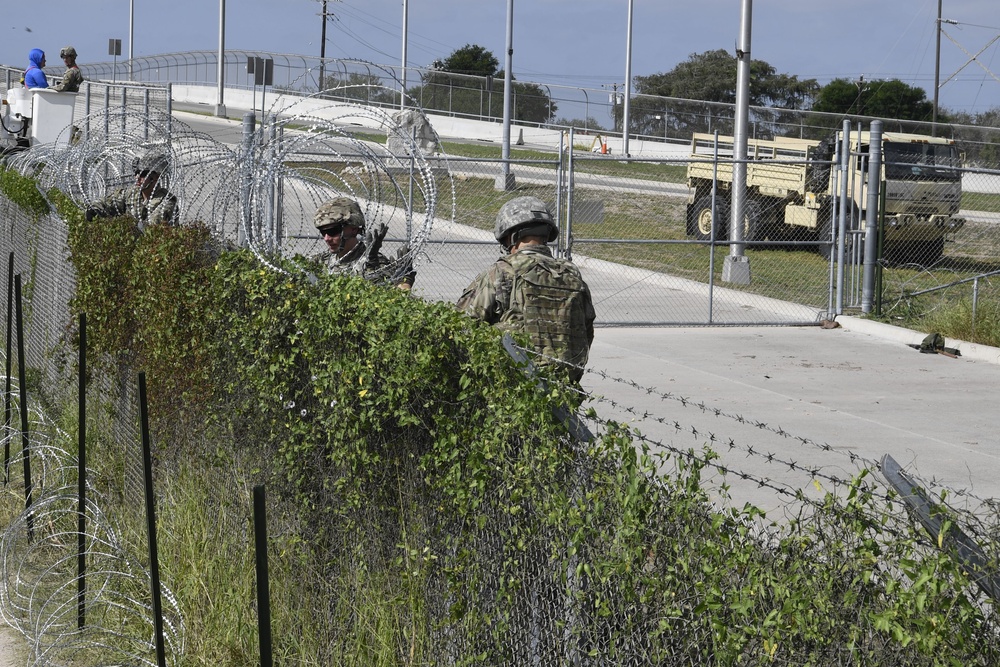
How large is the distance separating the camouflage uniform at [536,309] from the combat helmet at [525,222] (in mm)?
130

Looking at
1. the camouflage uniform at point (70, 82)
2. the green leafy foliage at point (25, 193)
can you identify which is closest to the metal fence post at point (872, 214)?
the green leafy foliage at point (25, 193)

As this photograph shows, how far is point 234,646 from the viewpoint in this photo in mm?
4891

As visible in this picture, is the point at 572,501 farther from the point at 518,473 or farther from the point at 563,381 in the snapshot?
the point at 563,381

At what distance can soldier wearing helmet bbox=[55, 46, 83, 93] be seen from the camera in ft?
69.3

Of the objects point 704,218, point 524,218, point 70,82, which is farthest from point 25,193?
point 704,218

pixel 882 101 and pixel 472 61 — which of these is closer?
pixel 882 101

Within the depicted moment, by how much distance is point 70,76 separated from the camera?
69.2ft

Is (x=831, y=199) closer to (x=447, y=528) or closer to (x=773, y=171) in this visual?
(x=773, y=171)

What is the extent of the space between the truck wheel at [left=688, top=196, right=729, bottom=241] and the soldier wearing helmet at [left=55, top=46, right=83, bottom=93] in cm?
1158

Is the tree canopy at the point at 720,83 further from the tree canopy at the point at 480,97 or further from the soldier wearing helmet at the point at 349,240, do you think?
the soldier wearing helmet at the point at 349,240

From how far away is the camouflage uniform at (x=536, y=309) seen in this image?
17.9ft

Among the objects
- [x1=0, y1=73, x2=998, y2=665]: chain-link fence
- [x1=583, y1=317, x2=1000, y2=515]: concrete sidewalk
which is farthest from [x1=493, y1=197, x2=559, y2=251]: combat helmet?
[x1=583, y1=317, x2=1000, y2=515]: concrete sidewalk

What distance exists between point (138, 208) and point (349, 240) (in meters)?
2.09

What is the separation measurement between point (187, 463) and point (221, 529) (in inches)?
25.5
